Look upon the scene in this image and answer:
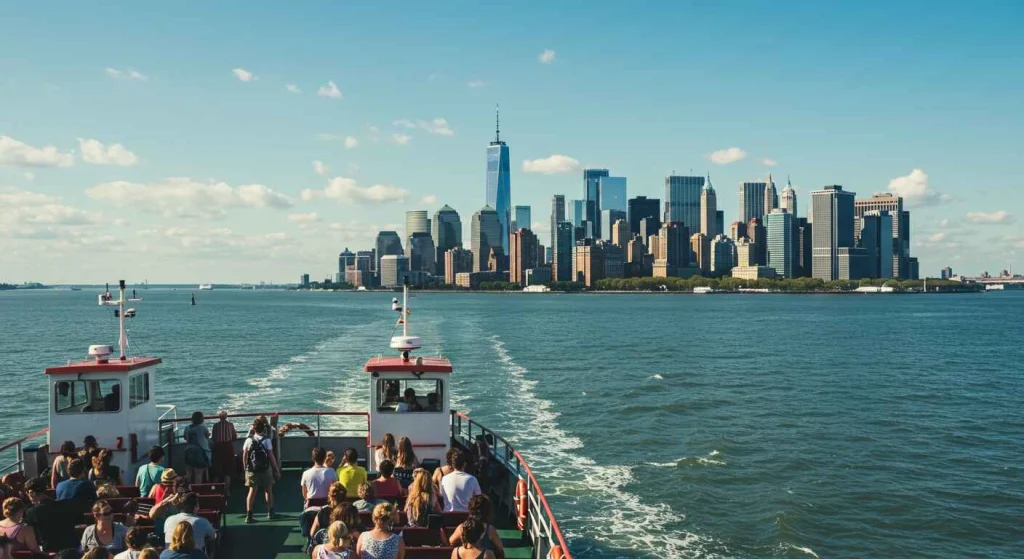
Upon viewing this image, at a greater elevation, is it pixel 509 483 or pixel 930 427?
pixel 509 483

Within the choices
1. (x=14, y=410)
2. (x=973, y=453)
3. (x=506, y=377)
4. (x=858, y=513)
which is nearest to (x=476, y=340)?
(x=506, y=377)

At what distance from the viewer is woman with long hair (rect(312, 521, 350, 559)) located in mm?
8234

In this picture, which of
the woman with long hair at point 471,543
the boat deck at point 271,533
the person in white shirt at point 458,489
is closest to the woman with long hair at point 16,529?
the boat deck at point 271,533

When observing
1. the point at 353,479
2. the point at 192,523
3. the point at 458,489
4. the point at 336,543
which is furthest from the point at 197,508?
the point at 336,543

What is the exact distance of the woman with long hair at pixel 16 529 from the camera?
924 cm

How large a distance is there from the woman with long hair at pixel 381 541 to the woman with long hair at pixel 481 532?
0.61 m

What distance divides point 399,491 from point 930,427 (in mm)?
33657

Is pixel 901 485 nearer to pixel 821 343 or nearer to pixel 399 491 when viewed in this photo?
pixel 399 491

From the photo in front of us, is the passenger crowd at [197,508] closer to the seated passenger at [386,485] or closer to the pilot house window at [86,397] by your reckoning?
the seated passenger at [386,485]

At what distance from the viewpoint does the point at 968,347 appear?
81812 mm

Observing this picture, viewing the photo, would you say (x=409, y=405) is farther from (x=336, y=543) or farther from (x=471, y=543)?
(x=471, y=543)

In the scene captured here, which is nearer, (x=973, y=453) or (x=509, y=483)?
(x=509, y=483)

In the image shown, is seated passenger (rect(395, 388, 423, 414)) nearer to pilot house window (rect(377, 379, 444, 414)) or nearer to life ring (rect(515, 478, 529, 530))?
pilot house window (rect(377, 379, 444, 414))

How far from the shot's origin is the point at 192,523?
9422 millimetres
